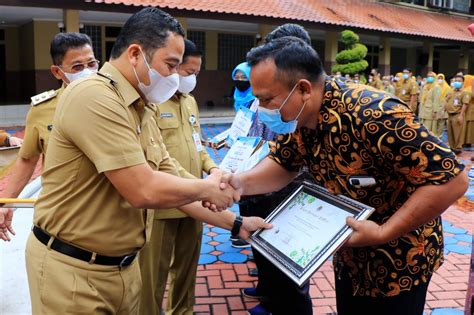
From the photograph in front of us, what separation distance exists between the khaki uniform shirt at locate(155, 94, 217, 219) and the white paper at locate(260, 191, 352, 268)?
1.01 meters

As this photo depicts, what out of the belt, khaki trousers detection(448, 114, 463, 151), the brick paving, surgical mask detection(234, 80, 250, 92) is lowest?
the brick paving

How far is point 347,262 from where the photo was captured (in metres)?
1.88

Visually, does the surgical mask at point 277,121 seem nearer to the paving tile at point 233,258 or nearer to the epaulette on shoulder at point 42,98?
the epaulette on shoulder at point 42,98

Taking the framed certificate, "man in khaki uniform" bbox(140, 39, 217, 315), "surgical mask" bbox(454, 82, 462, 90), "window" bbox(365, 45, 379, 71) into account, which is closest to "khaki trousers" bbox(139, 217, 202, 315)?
"man in khaki uniform" bbox(140, 39, 217, 315)

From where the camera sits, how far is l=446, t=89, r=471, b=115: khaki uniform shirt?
11.2 meters

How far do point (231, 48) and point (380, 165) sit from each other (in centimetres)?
1706

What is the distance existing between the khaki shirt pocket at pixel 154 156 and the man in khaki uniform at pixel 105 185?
0.17 m

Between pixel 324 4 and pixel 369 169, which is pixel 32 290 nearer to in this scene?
pixel 369 169

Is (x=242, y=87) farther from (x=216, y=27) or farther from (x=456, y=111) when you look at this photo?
(x=216, y=27)

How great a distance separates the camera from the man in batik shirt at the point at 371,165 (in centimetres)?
154

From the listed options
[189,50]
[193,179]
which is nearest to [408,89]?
[189,50]

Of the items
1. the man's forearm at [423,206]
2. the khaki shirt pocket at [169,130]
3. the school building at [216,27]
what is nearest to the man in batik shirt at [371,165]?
the man's forearm at [423,206]

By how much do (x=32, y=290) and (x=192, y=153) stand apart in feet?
4.58

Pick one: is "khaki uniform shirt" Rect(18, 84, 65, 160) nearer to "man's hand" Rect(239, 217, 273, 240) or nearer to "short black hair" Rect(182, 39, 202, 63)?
"short black hair" Rect(182, 39, 202, 63)
